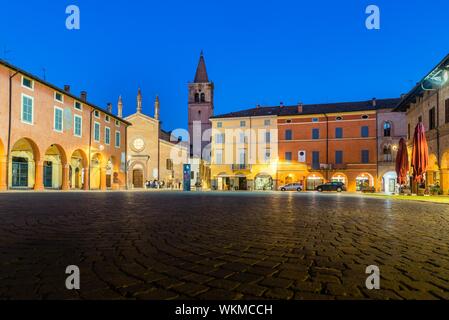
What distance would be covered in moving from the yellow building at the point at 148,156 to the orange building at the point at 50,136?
477 inches

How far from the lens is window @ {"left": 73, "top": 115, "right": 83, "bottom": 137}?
30641mm

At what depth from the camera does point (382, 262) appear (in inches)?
142

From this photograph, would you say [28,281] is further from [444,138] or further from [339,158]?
[339,158]

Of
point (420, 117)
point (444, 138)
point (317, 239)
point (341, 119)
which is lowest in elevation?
point (317, 239)

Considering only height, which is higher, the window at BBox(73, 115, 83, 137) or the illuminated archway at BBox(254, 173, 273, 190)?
the window at BBox(73, 115, 83, 137)

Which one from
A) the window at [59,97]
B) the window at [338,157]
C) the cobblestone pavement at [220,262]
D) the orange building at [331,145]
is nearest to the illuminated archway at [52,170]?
the window at [59,97]

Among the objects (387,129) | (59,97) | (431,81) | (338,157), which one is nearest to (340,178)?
(338,157)

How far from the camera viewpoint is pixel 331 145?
151 feet

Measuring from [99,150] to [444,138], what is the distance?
Result: 2920 cm

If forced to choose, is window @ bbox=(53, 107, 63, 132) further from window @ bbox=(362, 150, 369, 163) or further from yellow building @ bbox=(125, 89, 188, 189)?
window @ bbox=(362, 150, 369, 163)

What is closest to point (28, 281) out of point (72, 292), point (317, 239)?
point (72, 292)

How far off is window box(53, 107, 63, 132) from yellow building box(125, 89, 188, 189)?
2448cm

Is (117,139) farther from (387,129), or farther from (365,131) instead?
(387,129)

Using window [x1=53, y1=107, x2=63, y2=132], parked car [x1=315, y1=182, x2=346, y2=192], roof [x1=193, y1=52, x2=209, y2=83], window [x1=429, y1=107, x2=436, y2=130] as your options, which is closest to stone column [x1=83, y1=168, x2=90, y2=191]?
window [x1=53, y1=107, x2=63, y2=132]
